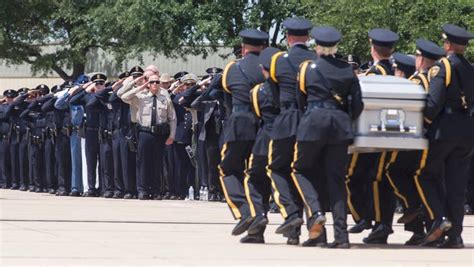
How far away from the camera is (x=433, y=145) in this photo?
13.7 metres

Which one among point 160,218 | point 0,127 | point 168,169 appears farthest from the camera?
point 0,127

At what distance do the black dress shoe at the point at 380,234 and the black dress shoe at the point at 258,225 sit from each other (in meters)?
1.03

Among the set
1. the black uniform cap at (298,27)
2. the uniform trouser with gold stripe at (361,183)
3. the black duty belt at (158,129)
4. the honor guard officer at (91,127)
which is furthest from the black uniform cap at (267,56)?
the honor guard officer at (91,127)

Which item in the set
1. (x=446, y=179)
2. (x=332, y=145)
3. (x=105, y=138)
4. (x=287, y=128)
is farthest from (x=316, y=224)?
(x=105, y=138)

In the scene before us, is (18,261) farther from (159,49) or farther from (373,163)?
(159,49)

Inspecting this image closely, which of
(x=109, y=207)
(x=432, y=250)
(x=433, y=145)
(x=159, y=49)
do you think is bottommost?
(x=159, y=49)

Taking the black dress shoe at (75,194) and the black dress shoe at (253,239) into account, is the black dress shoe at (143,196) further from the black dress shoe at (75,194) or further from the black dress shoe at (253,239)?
the black dress shoe at (253,239)

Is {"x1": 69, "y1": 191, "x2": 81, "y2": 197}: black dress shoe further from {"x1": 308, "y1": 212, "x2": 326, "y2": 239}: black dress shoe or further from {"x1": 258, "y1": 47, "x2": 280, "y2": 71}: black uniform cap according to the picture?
{"x1": 308, "y1": 212, "x2": 326, "y2": 239}: black dress shoe

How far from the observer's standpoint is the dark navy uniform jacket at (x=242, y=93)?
562 inches

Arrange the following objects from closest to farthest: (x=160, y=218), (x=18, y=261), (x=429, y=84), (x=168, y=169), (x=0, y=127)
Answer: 1. (x=18, y=261)
2. (x=429, y=84)
3. (x=160, y=218)
4. (x=168, y=169)
5. (x=0, y=127)

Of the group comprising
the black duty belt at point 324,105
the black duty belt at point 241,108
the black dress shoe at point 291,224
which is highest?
the black duty belt at point 324,105

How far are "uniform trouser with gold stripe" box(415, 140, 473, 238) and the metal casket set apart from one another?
0.97ft

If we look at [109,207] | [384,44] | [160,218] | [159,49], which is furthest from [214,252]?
[159,49]

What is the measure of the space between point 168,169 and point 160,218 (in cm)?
622
